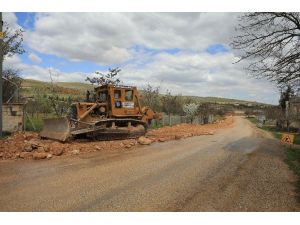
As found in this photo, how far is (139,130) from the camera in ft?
60.2

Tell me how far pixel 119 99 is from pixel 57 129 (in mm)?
3639

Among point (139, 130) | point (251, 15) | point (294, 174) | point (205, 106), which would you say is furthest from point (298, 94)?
A: point (205, 106)

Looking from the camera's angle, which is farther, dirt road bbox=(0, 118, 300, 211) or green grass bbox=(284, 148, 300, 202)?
green grass bbox=(284, 148, 300, 202)

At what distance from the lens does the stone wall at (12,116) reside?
1714 cm

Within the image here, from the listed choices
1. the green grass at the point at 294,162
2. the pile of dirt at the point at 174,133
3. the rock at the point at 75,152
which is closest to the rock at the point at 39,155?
the rock at the point at 75,152

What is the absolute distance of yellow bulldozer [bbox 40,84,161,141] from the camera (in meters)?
16.2

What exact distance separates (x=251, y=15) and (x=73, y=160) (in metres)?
8.43

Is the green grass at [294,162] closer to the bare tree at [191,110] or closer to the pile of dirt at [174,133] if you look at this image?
the pile of dirt at [174,133]

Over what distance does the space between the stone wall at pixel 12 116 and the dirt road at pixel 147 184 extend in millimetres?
6866

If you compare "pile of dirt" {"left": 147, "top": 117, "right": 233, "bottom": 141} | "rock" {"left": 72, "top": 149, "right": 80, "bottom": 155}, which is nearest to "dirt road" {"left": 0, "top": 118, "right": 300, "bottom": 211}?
"rock" {"left": 72, "top": 149, "right": 80, "bottom": 155}

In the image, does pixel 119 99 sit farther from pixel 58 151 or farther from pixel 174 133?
pixel 58 151

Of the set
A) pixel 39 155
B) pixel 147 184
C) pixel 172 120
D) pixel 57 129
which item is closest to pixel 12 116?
pixel 57 129

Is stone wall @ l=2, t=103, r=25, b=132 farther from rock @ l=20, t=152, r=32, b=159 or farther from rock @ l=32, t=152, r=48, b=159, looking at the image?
rock @ l=32, t=152, r=48, b=159

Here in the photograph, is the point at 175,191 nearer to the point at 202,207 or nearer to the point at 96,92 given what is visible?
the point at 202,207
